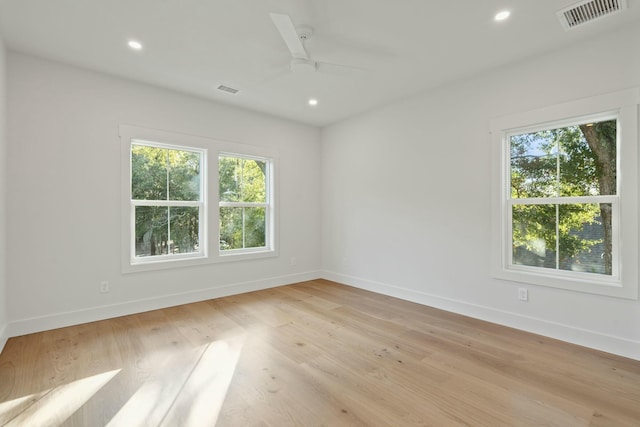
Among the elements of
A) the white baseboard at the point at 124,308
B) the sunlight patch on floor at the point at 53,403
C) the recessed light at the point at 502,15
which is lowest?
the sunlight patch on floor at the point at 53,403

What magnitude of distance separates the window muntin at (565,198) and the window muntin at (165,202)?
3872mm

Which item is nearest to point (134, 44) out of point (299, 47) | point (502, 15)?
point (299, 47)

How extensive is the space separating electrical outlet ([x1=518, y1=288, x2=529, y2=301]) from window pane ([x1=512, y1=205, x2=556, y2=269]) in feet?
0.92

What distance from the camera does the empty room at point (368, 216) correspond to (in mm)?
2027

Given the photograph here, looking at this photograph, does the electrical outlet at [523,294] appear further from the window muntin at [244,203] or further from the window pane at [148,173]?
the window pane at [148,173]

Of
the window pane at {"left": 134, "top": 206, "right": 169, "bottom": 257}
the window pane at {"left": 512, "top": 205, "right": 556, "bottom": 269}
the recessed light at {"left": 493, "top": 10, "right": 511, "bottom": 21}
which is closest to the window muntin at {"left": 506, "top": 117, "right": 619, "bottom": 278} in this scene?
A: the window pane at {"left": 512, "top": 205, "right": 556, "bottom": 269}

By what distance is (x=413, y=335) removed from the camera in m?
2.88

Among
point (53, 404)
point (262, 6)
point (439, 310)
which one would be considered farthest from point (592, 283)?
point (53, 404)

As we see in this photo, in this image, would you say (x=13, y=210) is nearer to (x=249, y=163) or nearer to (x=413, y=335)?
(x=249, y=163)

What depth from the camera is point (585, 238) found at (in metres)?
2.73

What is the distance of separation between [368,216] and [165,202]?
2.85m

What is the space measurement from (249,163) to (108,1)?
2.65 metres

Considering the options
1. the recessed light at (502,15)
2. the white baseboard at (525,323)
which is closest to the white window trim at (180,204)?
the white baseboard at (525,323)

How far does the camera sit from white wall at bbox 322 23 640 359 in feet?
8.48
